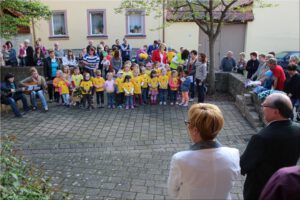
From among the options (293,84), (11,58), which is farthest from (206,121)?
(11,58)

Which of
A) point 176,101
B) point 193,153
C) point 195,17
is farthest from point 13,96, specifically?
point 193,153

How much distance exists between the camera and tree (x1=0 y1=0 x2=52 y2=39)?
12.4 meters

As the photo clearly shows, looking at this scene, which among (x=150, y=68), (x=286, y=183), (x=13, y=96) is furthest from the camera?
(x=150, y=68)

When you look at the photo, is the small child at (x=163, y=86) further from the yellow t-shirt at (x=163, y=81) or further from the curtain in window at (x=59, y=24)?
the curtain in window at (x=59, y=24)

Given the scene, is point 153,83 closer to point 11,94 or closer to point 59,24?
point 11,94

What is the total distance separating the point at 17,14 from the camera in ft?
45.1

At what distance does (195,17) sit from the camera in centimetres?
1294

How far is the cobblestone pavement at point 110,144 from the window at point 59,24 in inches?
474

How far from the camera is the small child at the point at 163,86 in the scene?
37.9ft

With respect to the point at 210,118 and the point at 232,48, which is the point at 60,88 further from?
the point at 232,48

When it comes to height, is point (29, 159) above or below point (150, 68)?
below

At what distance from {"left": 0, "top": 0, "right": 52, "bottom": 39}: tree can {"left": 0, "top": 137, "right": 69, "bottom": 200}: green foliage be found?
8032mm

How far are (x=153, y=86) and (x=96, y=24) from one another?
1187cm

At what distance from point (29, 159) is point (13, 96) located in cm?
456
